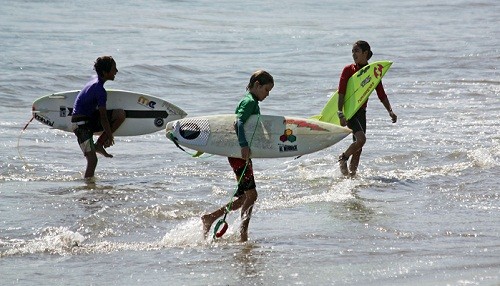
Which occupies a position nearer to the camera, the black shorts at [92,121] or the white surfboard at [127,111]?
the black shorts at [92,121]

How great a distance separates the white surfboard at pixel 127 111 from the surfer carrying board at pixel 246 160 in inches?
128

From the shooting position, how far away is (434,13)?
34469 millimetres

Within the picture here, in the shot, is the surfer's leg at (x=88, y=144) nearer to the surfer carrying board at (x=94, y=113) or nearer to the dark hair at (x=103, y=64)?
the surfer carrying board at (x=94, y=113)

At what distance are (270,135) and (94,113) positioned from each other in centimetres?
272

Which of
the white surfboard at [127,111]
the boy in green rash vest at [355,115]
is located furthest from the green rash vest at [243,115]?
the white surfboard at [127,111]

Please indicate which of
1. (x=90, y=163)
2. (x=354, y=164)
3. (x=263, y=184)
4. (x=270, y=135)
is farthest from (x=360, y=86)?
(x=90, y=163)

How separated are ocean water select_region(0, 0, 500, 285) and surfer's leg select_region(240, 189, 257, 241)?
0.12m

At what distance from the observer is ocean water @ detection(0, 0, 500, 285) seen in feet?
24.7

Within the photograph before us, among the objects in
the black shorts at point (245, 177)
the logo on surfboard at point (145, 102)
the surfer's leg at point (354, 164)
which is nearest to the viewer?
the black shorts at point (245, 177)

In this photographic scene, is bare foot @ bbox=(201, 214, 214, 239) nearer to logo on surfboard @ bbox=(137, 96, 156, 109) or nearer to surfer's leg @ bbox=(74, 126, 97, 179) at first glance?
surfer's leg @ bbox=(74, 126, 97, 179)

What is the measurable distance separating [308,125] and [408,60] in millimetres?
14964

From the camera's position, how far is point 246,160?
811 cm

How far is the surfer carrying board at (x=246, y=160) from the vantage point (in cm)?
795

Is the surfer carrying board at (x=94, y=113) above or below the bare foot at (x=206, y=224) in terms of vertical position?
above
